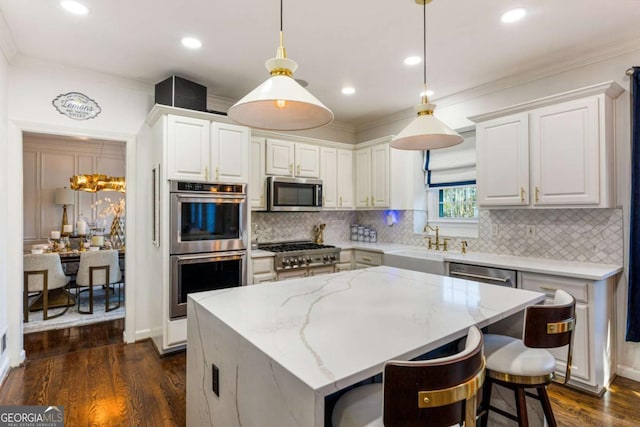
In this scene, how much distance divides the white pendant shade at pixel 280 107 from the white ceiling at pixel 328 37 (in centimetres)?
98

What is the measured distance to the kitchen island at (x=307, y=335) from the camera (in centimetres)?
103

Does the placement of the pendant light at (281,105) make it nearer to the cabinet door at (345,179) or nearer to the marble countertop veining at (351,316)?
the marble countertop veining at (351,316)

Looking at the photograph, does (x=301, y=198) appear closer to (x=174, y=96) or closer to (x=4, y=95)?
(x=174, y=96)

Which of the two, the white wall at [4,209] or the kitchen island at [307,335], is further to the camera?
the white wall at [4,209]

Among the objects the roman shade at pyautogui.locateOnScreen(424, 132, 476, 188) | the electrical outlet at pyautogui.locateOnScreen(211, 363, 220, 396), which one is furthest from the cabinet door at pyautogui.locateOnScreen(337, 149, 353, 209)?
the electrical outlet at pyautogui.locateOnScreen(211, 363, 220, 396)

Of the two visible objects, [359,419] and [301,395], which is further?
[359,419]

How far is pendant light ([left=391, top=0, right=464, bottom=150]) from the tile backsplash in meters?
1.69

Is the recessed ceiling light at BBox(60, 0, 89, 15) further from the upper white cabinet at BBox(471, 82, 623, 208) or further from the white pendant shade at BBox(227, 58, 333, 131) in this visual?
the upper white cabinet at BBox(471, 82, 623, 208)

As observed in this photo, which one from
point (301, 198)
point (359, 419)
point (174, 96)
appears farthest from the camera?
point (301, 198)

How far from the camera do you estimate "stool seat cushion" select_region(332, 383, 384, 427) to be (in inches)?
44.5

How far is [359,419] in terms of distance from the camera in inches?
44.8

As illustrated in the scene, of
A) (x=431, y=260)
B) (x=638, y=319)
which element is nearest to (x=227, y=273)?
(x=431, y=260)

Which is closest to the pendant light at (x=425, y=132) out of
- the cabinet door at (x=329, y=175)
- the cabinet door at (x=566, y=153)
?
the cabinet door at (x=566, y=153)

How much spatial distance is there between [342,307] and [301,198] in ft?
8.86
